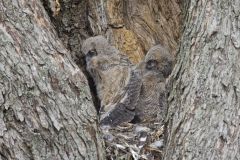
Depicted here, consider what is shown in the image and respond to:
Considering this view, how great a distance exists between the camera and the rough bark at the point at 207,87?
3.85m

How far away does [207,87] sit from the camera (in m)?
4.01

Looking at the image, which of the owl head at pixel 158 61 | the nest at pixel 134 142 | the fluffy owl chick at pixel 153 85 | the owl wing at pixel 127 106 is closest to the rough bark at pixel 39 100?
the nest at pixel 134 142

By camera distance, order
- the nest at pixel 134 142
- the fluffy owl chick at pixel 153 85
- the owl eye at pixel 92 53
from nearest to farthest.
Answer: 1. the nest at pixel 134 142
2. the fluffy owl chick at pixel 153 85
3. the owl eye at pixel 92 53

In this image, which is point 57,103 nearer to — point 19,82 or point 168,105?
point 19,82

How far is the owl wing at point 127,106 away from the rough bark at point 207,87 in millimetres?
1512

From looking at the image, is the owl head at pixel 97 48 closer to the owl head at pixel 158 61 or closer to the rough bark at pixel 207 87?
the owl head at pixel 158 61

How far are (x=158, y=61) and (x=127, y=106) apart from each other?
0.56 metres

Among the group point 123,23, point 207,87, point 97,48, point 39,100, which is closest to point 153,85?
point 97,48

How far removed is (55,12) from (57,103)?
213 centimetres

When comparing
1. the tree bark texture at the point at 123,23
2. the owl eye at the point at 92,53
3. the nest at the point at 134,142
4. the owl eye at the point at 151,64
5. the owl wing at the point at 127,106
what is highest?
the tree bark texture at the point at 123,23

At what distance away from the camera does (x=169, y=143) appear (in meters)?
4.00

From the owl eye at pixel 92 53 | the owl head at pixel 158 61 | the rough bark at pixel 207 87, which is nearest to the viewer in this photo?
the rough bark at pixel 207 87

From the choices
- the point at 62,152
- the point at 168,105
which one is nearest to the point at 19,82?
the point at 62,152

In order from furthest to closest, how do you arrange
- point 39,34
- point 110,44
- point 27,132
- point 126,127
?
point 110,44, point 126,127, point 39,34, point 27,132
